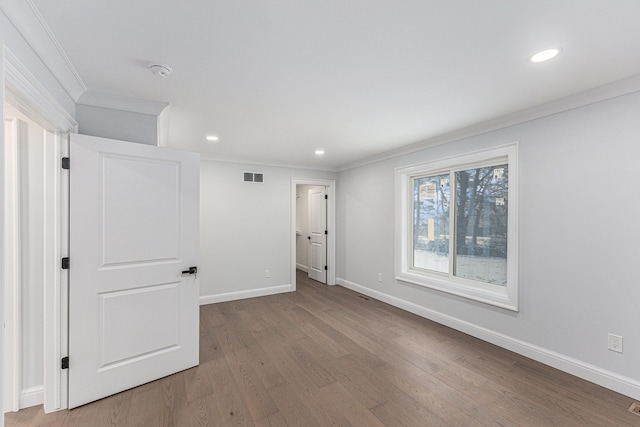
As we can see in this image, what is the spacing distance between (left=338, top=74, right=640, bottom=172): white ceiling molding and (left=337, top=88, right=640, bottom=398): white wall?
0.06m

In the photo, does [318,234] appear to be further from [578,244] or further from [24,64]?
[24,64]

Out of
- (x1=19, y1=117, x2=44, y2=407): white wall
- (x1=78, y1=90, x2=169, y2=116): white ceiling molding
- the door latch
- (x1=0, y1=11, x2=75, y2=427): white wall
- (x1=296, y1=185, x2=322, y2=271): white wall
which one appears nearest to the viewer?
(x1=0, y1=11, x2=75, y2=427): white wall

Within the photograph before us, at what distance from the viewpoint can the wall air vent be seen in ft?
15.7

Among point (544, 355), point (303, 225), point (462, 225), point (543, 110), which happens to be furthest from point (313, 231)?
point (543, 110)

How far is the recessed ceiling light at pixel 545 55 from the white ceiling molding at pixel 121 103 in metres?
2.83

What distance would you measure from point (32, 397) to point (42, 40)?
243 cm

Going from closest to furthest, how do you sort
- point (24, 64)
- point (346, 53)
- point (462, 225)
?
point (24, 64), point (346, 53), point (462, 225)

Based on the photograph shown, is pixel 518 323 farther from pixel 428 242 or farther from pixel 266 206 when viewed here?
pixel 266 206

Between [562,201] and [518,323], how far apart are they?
1258 mm

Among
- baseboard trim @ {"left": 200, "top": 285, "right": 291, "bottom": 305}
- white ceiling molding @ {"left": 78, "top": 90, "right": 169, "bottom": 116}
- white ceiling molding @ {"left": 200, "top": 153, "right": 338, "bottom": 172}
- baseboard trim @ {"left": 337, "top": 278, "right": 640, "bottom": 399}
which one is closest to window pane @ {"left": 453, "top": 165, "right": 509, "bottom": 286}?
baseboard trim @ {"left": 337, "top": 278, "right": 640, "bottom": 399}

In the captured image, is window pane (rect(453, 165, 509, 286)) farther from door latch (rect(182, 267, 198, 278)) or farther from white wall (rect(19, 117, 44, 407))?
white wall (rect(19, 117, 44, 407))

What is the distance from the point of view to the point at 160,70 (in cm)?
193

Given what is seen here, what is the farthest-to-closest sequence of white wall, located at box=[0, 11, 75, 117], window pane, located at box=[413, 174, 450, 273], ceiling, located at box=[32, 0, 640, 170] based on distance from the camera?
window pane, located at box=[413, 174, 450, 273]
ceiling, located at box=[32, 0, 640, 170]
white wall, located at box=[0, 11, 75, 117]

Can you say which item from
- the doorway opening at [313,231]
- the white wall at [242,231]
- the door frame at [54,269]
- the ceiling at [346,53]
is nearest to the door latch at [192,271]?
the door frame at [54,269]
